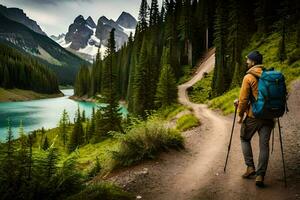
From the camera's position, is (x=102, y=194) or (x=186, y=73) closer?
(x=102, y=194)

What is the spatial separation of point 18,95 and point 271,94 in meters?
152

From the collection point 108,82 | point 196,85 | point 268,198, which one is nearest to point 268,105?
point 268,198

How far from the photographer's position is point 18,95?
14525 cm

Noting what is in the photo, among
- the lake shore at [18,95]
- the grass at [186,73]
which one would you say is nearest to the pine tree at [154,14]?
the grass at [186,73]

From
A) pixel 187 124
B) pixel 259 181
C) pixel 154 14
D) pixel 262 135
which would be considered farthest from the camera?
pixel 154 14

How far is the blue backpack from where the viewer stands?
6.88 meters

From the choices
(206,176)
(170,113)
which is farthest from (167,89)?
(206,176)

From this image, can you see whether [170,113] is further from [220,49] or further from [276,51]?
[220,49]

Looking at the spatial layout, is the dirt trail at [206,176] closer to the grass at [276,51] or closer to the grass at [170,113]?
the grass at [170,113]

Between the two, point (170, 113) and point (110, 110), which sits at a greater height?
point (170, 113)

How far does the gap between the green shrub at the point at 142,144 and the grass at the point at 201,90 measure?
126 ft

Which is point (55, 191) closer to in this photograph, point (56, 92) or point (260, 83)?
point (260, 83)

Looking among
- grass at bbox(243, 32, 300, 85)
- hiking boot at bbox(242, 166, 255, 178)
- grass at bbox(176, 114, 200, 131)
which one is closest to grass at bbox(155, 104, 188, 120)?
grass at bbox(176, 114, 200, 131)

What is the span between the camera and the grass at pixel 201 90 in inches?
1954
